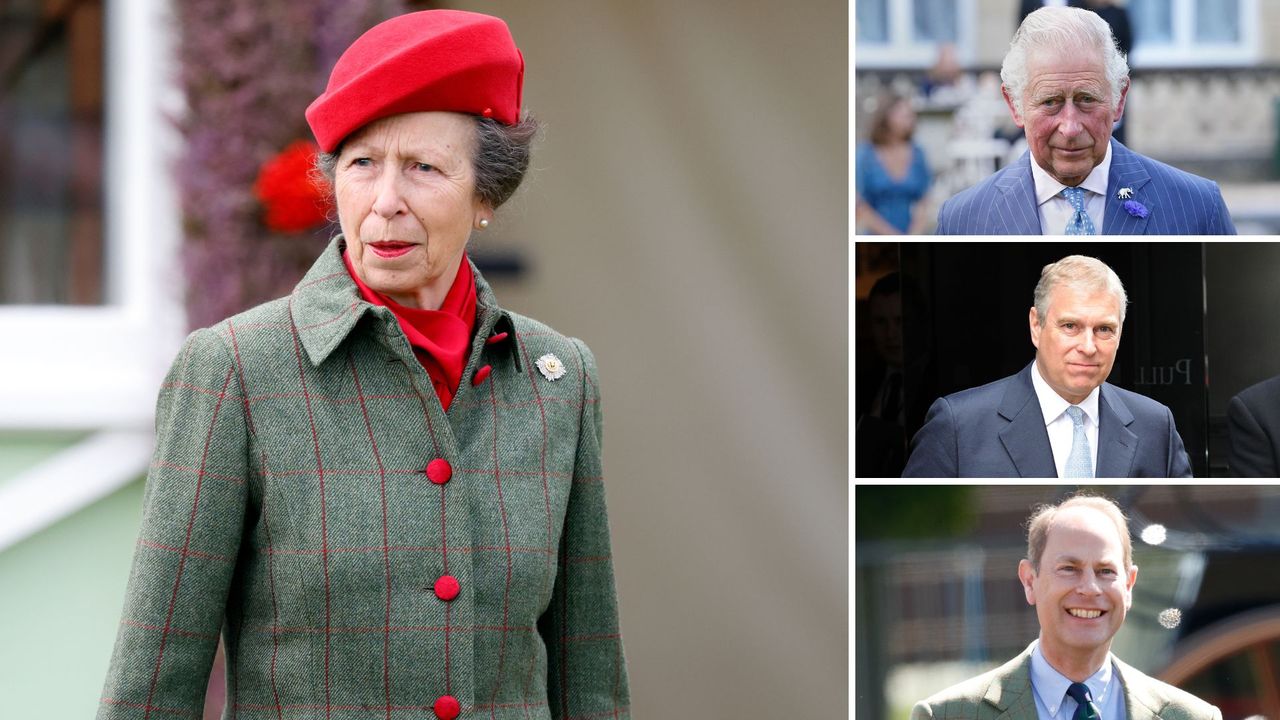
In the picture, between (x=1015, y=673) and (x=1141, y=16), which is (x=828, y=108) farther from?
(x=1015, y=673)

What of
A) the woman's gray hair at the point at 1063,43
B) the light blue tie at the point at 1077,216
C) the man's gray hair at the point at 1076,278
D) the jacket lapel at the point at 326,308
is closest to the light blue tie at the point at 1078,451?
the man's gray hair at the point at 1076,278

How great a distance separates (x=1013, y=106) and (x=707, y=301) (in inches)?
50.9

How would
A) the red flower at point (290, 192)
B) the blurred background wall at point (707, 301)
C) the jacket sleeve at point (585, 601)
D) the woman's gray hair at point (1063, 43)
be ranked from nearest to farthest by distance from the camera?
the jacket sleeve at point (585, 601) → the woman's gray hair at point (1063, 43) → the red flower at point (290, 192) → the blurred background wall at point (707, 301)

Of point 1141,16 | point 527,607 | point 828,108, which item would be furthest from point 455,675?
point 828,108

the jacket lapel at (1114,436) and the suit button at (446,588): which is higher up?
the jacket lapel at (1114,436)

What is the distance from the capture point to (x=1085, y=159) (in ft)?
8.00

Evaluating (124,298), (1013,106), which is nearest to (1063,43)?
(1013,106)

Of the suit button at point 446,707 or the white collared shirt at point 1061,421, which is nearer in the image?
the suit button at point 446,707

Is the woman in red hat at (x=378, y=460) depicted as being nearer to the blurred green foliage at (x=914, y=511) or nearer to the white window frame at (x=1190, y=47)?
the blurred green foliage at (x=914, y=511)

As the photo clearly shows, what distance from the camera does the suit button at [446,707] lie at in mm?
1979

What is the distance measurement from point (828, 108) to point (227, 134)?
1364 millimetres

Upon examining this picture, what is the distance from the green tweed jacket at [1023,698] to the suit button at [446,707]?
34.2 inches

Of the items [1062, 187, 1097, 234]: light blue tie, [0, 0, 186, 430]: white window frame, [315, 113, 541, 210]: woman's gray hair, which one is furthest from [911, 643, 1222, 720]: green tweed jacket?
[0, 0, 186, 430]: white window frame

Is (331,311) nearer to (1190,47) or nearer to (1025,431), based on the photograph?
(1025,431)
